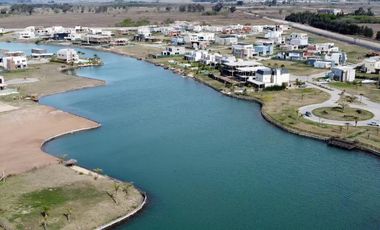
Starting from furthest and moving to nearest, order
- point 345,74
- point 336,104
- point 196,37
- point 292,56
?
point 196,37 → point 292,56 → point 345,74 → point 336,104

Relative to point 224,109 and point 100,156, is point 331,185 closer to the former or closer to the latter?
point 100,156

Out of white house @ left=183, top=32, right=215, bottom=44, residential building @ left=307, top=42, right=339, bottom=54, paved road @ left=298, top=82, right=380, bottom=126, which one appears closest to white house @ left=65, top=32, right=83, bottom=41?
white house @ left=183, top=32, right=215, bottom=44

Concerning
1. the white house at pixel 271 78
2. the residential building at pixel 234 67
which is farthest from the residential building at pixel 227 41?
the white house at pixel 271 78

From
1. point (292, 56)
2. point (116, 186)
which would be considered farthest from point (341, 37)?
point (116, 186)

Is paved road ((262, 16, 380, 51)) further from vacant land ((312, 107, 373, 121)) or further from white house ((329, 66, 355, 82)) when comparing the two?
vacant land ((312, 107, 373, 121))

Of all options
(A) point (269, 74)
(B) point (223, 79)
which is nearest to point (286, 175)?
(A) point (269, 74)

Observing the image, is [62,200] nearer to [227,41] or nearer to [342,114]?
[342,114]
